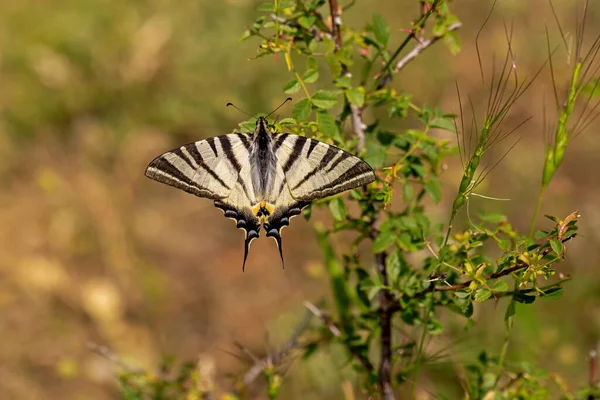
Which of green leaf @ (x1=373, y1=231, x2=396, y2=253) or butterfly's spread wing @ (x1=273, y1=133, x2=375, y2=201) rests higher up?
butterfly's spread wing @ (x1=273, y1=133, x2=375, y2=201)

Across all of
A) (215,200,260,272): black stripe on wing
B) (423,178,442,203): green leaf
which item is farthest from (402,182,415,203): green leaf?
(215,200,260,272): black stripe on wing

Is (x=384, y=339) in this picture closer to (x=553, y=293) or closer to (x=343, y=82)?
(x=553, y=293)

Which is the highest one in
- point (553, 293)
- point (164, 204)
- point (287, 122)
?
point (164, 204)

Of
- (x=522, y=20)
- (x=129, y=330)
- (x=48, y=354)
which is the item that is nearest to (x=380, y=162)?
(x=129, y=330)

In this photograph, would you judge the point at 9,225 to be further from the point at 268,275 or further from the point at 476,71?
the point at 476,71

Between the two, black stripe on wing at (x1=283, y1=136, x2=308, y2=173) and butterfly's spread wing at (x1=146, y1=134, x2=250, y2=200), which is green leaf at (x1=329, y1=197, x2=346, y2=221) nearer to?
black stripe on wing at (x1=283, y1=136, x2=308, y2=173)

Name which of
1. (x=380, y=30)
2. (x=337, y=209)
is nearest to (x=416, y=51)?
(x=380, y=30)

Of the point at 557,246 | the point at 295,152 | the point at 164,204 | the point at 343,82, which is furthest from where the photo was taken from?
the point at 164,204

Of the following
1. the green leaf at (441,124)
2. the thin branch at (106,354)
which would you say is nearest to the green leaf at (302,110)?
the green leaf at (441,124)
